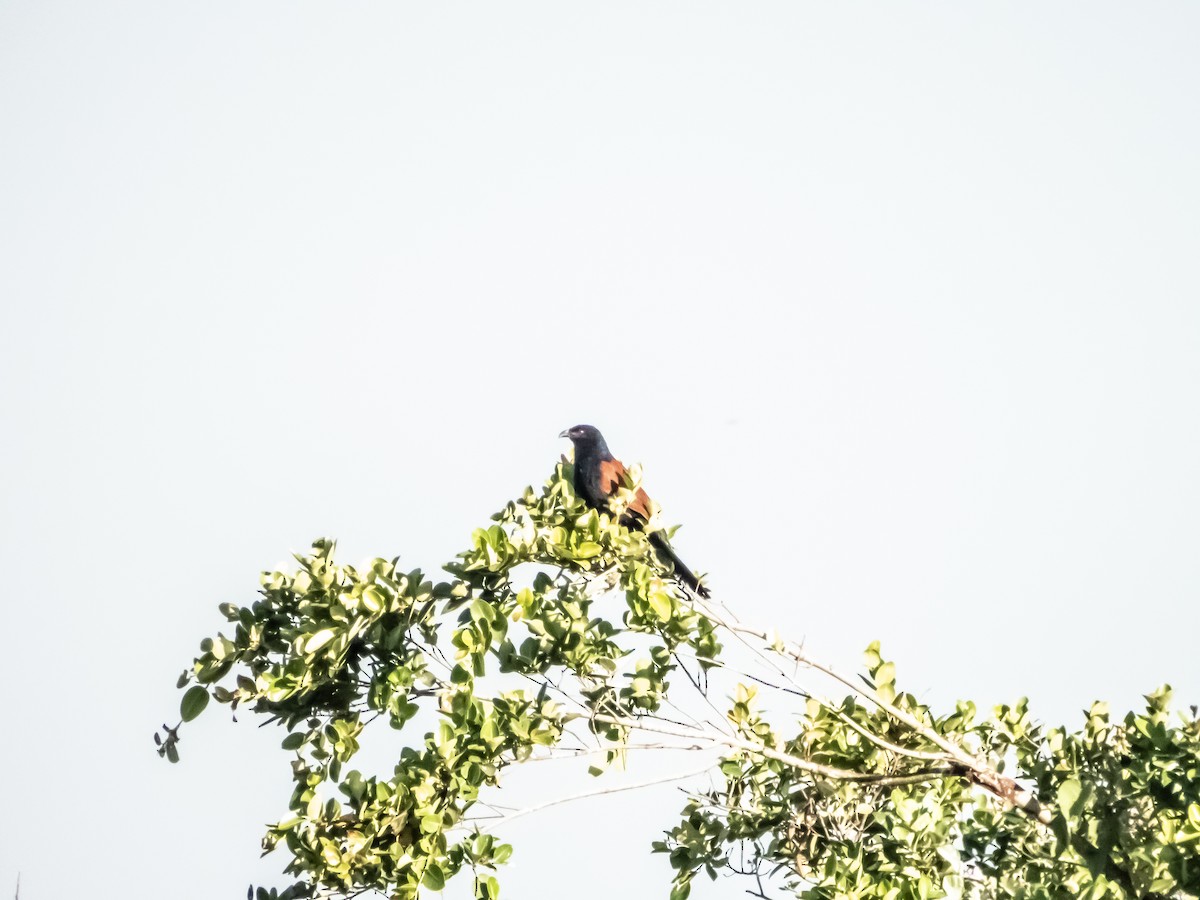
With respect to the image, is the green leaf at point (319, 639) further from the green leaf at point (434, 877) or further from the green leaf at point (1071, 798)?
the green leaf at point (1071, 798)

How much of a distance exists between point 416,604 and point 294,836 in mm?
802

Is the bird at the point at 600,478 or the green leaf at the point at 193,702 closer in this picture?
the green leaf at the point at 193,702

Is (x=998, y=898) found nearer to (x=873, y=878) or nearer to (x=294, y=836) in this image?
(x=873, y=878)

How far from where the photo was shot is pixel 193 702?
433 centimetres

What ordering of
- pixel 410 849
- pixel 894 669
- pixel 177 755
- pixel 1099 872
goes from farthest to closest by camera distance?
pixel 894 669 < pixel 177 755 < pixel 410 849 < pixel 1099 872

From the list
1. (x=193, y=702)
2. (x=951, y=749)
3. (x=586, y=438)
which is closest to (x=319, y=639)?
(x=193, y=702)

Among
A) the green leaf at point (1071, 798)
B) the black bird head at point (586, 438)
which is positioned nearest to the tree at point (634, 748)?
the green leaf at point (1071, 798)

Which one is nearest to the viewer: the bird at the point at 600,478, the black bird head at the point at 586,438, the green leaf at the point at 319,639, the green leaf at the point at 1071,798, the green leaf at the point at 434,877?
the green leaf at the point at 1071,798

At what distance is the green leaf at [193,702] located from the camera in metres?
4.33

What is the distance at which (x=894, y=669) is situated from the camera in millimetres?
4750

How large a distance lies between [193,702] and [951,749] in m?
2.50

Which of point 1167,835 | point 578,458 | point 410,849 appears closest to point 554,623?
point 410,849

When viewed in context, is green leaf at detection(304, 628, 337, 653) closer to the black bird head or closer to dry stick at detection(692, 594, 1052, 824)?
dry stick at detection(692, 594, 1052, 824)

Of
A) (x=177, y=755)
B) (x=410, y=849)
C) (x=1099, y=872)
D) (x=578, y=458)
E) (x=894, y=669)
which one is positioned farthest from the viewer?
(x=578, y=458)
